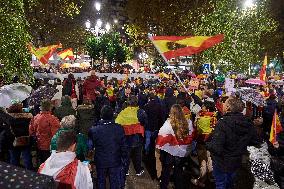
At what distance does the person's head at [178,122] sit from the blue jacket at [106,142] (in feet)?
4.09

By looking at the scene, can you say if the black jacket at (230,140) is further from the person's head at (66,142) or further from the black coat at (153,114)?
the black coat at (153,114)

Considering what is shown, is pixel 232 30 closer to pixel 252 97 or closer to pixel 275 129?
pixel 252 97

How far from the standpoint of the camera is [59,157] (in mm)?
4750

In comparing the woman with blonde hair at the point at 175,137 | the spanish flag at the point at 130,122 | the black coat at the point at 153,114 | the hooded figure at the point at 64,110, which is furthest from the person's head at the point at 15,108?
the black coat at the point at 153,114

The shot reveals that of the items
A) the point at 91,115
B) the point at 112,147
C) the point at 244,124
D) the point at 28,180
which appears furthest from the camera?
the point at 91,115

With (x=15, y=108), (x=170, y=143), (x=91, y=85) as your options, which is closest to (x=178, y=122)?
(x=170, y=143)

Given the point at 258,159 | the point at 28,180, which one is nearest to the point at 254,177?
the point at 258,159

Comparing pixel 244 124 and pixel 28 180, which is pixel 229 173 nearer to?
pixel 244 124

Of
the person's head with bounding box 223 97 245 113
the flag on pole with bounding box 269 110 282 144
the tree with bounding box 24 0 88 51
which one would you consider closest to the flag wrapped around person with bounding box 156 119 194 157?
the person's head with bounding box 223 97 245 113

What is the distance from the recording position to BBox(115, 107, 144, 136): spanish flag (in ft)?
30.4

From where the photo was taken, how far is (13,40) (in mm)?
9734

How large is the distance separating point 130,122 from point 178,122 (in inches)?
58.1

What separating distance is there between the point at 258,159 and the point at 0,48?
666 cm

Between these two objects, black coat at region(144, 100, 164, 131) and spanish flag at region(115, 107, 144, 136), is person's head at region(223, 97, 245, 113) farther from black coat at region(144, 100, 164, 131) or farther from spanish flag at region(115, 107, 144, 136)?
black coat at region(144, 100, 164, 131)
